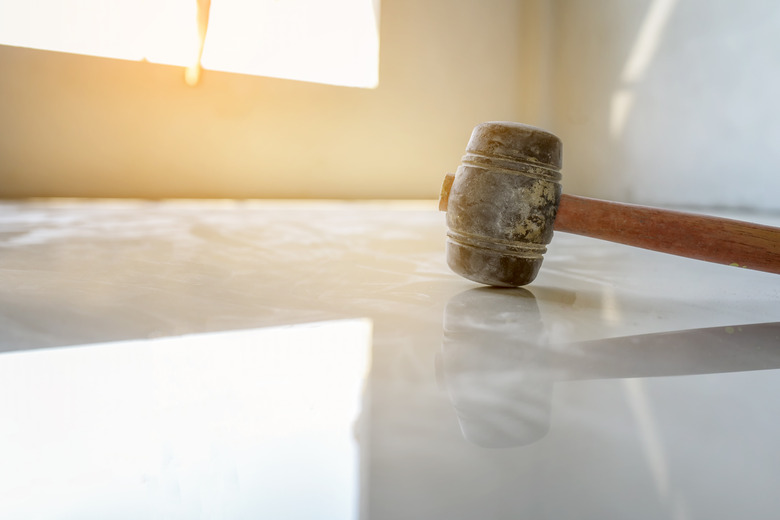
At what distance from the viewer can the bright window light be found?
15.2 ft

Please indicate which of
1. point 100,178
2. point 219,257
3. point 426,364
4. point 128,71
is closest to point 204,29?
point 128,71

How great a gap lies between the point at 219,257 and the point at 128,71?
3.55m

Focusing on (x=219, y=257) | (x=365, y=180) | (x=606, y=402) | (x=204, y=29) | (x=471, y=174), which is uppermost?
(x=204, y=29)

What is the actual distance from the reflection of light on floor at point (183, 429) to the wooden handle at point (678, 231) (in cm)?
66

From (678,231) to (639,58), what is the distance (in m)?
4.71

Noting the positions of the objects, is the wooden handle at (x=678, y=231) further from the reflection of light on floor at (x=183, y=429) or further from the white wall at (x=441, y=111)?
the white wall at (x=441, y=111)

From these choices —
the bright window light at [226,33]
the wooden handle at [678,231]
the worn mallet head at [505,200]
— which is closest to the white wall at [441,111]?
the bright window light at [226,33]

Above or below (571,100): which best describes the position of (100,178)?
below

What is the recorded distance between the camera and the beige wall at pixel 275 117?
15.4ft

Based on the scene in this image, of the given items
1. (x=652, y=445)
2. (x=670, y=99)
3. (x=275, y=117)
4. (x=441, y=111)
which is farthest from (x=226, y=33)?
(x=652, y=445)

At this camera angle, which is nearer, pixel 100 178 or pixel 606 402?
pixel 606 402

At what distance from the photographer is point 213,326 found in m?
1.21

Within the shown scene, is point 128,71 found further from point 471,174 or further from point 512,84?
point 471,174

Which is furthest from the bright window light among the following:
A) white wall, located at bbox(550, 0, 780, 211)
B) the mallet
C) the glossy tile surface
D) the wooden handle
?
the wooden handle
